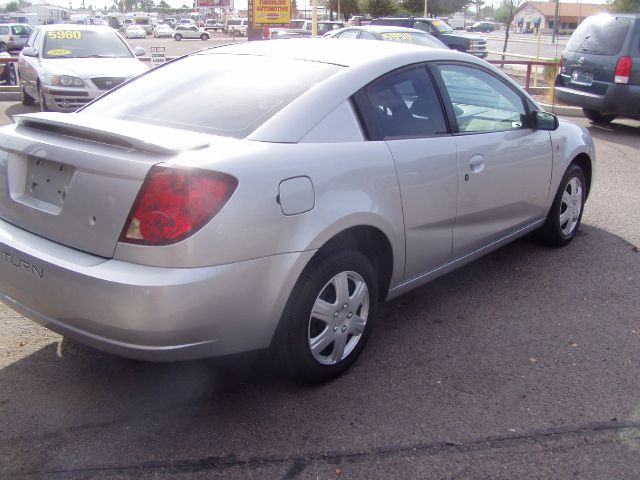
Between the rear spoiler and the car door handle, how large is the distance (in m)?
1.69

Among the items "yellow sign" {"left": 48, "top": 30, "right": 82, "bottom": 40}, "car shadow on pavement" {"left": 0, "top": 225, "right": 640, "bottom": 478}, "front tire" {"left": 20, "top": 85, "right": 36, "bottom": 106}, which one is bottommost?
"car shadow on pavement" {"left": 0, "top": 225, "right": 640, "bottom": 478}

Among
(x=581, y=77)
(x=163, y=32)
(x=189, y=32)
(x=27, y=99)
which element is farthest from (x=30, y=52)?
(x=163, y=32)

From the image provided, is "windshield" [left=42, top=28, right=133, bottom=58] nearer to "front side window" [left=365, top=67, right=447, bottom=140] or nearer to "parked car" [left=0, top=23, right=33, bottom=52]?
"front side window" [left=365, top=67, right=447, bottom=140]

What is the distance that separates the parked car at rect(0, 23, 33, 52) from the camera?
3538 cm

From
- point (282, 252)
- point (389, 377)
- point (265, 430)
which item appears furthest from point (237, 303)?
point (389, 377)

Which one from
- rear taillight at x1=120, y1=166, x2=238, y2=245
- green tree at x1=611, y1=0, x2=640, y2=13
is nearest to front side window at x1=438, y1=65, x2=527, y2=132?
rear taillight at x1=120, y1=166, x2=238, y2=245

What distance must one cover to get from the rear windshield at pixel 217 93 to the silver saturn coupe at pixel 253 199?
1cm

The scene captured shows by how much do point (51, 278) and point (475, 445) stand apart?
1.93 metres

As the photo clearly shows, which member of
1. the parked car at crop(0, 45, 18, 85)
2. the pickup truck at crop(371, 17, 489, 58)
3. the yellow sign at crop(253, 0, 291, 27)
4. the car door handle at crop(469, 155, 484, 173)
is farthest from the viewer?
the pickup truck at crop(371, 17, 489, 58)

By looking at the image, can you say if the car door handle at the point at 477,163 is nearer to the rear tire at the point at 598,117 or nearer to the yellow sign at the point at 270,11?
the rear tire at the point at 598,117

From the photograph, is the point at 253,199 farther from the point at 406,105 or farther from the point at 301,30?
the point at 301,30

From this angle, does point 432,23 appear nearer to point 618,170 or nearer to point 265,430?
point 618,170

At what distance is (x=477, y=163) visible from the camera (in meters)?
4.14

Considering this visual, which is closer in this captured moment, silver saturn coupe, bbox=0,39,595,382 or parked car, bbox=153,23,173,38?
silver saturn coupe, bbox=0,39,595,382
